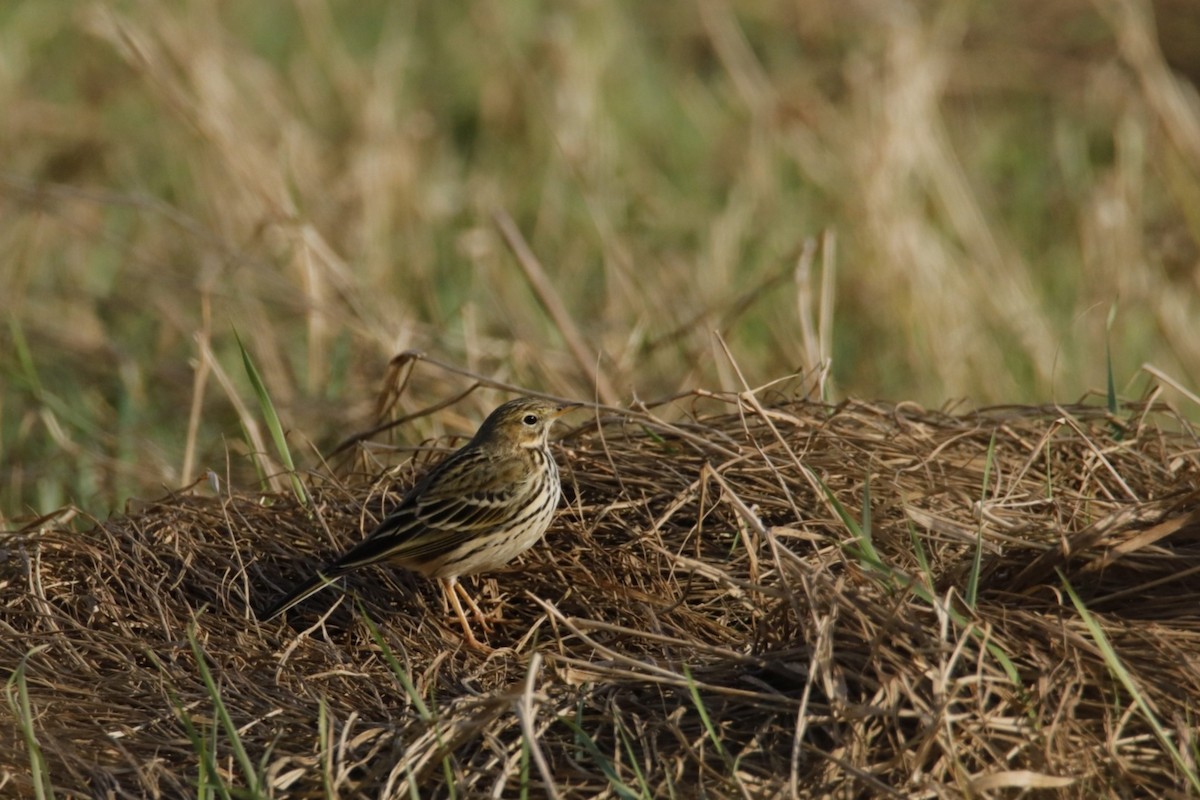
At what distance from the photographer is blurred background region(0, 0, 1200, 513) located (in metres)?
7.36

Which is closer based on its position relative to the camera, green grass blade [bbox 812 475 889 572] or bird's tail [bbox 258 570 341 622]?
green grass blade [bbox 812 475 889 572]

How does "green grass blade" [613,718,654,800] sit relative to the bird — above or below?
below

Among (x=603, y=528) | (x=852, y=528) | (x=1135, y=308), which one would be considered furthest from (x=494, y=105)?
(x=852, y=528)

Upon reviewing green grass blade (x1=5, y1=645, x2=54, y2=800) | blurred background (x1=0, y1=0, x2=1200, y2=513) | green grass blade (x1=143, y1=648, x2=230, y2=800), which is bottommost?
blurred background (x1=0, y1=0, x2=1200, y2=513)

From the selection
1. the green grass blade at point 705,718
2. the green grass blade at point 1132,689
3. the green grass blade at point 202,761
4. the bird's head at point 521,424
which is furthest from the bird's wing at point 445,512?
the green grass blade at point 1132,689

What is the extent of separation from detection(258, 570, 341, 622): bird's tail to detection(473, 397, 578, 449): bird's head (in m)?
0.81

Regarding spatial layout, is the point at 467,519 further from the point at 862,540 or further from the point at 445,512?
the point at 862,540

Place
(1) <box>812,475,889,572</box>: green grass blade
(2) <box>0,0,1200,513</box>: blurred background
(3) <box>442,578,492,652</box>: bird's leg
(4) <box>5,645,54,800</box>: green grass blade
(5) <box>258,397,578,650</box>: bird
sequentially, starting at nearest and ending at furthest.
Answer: (4) <box>5,645,54,800</box>: green grass blade, (1) <box>812,475,889,572</box>: green grass blade, (3) <box>442,578,492,652</box>: bird's leg, (5) <box>258,397,578,650</box>: bird, (2) <box>0,0,1200,513</box>: blurred background

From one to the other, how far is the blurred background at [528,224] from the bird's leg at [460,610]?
1.56 m

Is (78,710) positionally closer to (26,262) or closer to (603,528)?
(603,528)

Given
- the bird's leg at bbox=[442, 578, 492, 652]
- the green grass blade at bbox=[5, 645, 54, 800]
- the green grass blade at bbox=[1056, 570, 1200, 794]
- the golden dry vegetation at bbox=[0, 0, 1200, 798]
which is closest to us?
the green grass blade at bbox=[1056, 570, 1200, 794]

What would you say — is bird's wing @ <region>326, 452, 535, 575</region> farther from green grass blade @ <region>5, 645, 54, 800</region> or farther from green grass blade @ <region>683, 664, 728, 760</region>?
green grass blade @ <region>683, 664, 728, 760</region>

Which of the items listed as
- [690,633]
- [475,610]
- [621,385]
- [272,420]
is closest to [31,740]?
[475,610]

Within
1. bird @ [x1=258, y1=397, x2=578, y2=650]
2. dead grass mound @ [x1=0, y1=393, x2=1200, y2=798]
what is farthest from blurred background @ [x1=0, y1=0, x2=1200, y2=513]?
bird @ [x1=258, y1=397, x2=578, y2=650]
